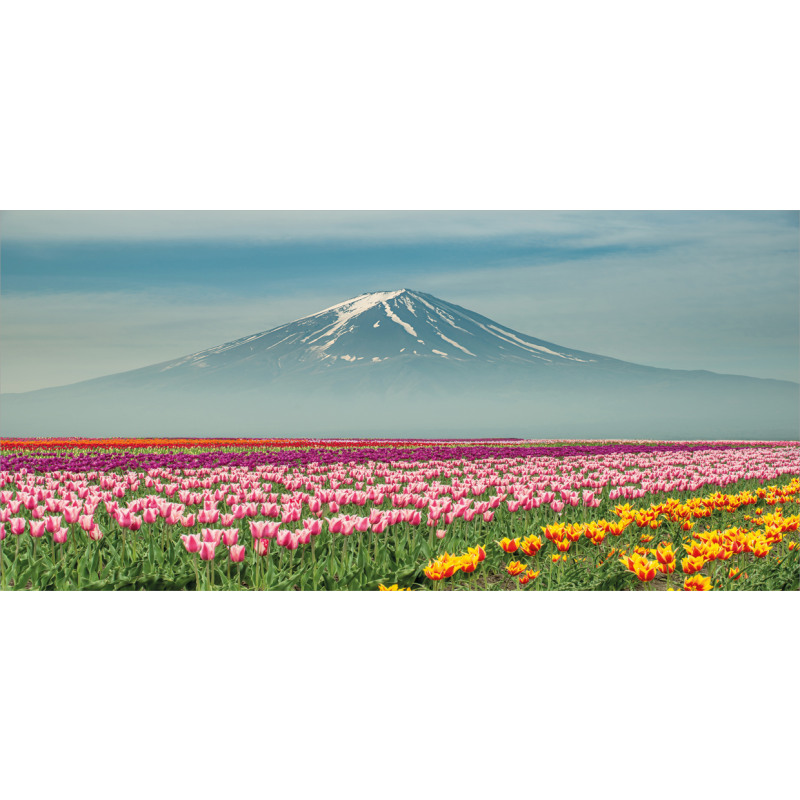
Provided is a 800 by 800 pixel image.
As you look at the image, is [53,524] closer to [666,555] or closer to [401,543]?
[401,543]

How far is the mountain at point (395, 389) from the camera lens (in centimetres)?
1041

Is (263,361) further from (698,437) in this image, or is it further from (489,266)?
(698,437)

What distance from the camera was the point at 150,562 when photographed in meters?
4.91

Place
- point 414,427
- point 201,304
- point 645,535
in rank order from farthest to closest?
1. point 414,427
2. point 201,304
3. point 645,535

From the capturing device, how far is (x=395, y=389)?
15.4m

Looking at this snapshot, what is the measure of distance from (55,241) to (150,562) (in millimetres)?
4833

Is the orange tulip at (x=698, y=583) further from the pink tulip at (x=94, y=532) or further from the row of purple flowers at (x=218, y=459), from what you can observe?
the row of purple flowers at (x=218, y=459)

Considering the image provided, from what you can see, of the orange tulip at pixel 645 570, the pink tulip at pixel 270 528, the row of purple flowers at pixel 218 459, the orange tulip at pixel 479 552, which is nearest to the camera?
the orange tulip at pixel 645 570

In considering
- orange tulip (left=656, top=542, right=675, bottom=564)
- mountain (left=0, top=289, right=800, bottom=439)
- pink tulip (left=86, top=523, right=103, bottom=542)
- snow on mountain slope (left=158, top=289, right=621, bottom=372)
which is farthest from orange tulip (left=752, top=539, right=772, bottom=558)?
snow on mountain slope (left=158, top=289, right=621, bottom=372)

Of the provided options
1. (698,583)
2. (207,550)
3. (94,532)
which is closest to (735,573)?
(698,583)

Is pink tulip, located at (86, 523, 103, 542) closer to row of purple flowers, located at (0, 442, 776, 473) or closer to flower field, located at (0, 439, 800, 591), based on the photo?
flower field, located at (0, 439, 800, 591)

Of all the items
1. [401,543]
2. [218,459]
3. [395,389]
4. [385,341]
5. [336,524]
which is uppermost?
[385,341]

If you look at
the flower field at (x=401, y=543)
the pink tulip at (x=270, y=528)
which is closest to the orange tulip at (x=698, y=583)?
the flower field at (x=401, y=543)

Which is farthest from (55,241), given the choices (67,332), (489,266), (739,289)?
(739,289)
